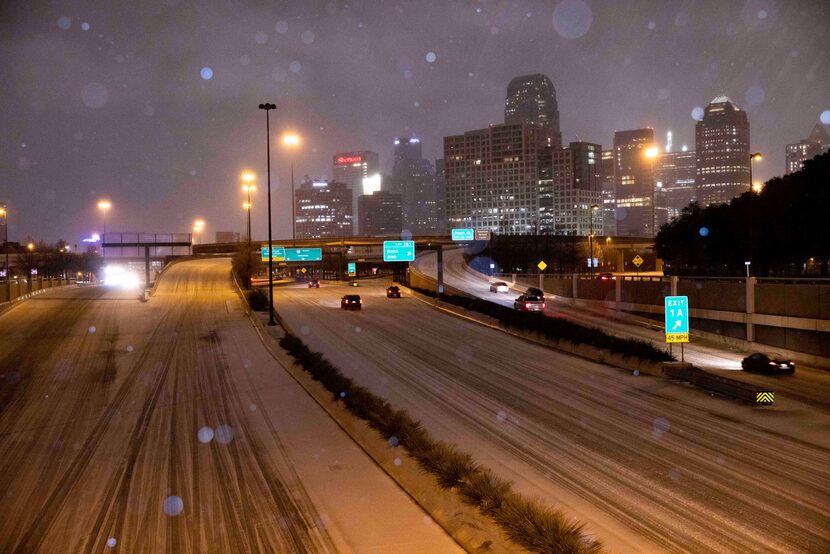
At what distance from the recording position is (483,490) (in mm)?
11070

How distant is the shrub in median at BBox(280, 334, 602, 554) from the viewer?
9.16 meters

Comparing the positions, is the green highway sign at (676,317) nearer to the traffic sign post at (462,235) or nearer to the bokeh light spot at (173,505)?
the bokeh light spot at (173,505)

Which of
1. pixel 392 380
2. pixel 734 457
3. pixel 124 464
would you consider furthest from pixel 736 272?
pixel 124 464

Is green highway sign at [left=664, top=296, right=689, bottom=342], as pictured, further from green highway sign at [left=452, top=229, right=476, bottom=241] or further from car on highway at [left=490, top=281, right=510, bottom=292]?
green highway sign at [left=452, top=229, right=476, bottom=241]

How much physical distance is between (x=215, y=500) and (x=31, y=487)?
12.9ft

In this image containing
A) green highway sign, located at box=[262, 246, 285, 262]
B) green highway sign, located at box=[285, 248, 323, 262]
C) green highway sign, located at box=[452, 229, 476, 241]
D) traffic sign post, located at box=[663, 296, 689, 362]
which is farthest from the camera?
green highway sign, located at box=[285, 248, 323, 262]

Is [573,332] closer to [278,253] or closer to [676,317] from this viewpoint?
A: [676,317]

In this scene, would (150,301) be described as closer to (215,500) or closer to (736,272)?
(215,500)

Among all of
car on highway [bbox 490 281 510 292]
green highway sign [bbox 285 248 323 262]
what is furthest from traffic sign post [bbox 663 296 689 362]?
green highway sign [bbox 285 248 323 262]

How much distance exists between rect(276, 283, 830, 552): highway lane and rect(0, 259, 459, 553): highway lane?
10.9 feet

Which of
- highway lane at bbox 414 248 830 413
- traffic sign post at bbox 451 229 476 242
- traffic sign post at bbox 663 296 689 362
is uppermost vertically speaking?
traffic sign post at bbox 451 229 476 242

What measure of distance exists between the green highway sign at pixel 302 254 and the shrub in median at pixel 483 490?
66829 mm

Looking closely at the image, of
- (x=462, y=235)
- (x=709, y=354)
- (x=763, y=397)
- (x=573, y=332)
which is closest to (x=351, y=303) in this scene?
(x=573, y=332)

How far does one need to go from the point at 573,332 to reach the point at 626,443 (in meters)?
17.3
